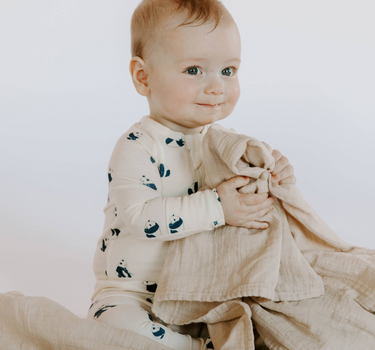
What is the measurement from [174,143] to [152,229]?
0.85 feet

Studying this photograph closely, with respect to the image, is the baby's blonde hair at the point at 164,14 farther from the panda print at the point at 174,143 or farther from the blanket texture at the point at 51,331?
the blanket texture at the point at 51,331

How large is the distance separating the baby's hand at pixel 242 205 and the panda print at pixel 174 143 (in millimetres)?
199

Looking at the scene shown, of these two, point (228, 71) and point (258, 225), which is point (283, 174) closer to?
point (258, 225)

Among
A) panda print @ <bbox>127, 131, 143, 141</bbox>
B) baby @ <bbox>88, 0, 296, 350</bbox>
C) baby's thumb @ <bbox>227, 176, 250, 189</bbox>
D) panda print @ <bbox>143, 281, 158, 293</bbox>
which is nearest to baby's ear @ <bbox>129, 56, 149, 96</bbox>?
baby @ <bbox>88, 0, 296, 350</bbox>

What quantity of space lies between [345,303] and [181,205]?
400mm

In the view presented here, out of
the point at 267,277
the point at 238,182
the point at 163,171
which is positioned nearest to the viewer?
the point at 267,277

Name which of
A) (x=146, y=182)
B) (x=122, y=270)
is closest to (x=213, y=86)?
(x=146, y=182)

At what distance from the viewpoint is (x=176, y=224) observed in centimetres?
106

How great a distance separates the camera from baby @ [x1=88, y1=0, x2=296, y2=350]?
1.07 metres

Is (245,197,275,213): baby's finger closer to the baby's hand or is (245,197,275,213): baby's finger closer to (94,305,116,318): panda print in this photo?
the baby's hand

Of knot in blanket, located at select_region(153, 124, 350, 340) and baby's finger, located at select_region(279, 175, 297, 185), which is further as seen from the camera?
baby's finger, located at select_region(279, 175, 297, 185)

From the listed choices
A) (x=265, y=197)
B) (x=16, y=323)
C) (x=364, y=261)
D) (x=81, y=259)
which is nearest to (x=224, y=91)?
(x=265, y=197)

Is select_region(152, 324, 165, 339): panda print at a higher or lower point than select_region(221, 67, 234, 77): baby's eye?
lower

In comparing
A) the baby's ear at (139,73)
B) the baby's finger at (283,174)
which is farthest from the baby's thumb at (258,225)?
the baby's ear at (139,73)
